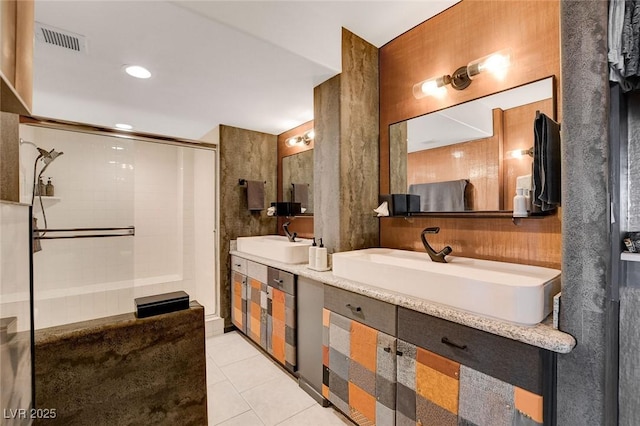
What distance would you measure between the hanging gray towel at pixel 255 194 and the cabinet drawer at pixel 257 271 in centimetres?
78

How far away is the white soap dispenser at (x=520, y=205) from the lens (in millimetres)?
1389

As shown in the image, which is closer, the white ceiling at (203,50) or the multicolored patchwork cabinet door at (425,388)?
the multicolored patchwork cabinet door at (425,388)

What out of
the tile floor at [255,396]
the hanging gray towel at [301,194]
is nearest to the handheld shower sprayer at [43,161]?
the tile floor at [255,396]

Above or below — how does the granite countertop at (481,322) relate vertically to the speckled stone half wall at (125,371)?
above

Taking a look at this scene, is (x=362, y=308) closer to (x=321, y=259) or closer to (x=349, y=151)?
(x=321, y=259)

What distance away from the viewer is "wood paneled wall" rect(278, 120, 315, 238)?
302cm

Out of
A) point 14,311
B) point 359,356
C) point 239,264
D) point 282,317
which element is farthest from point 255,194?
point 14,311

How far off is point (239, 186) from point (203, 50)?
1683 millimetres

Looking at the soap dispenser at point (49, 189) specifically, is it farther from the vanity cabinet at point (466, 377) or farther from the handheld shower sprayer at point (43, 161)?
the vanity cabinet at point (466, 377)

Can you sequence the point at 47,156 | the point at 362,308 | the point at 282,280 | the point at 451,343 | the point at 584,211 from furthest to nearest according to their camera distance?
the point at 47,156, the point at 282,280, the point at 362,308, the point at 451,343, the point at 584,211

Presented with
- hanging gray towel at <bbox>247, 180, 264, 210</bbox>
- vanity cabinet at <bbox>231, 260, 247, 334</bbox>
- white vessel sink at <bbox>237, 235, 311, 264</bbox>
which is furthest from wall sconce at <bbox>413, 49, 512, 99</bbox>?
vanity cabinet at <bbox>231, 260, 247, 334</bbox>

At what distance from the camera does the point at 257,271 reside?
8.48ft

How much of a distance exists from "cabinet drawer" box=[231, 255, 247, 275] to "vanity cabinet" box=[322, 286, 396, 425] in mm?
1274

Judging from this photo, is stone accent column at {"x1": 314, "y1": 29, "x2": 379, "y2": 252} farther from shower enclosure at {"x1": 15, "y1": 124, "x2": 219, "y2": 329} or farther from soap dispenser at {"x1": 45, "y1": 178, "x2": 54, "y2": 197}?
soap dispenser at {"x1": 45, "y1": 178, "x2": 54, "y2": 197}
